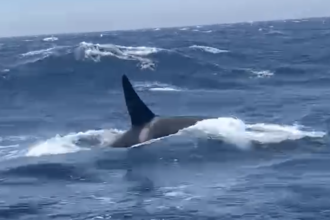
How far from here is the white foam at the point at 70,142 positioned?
2625 centimetres

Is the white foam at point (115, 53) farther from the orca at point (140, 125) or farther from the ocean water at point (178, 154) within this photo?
the orca at point (140, 125)

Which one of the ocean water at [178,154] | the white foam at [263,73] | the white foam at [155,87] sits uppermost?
the white foam at [263,73]

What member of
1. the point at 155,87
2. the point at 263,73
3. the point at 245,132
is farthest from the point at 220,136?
the point at 263,73

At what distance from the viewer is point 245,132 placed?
26.4m

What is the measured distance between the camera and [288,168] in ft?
66.5

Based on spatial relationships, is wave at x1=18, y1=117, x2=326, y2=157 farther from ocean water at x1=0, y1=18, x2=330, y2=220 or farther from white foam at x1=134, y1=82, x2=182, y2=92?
white foam at x1=134, y1=82, x2=182, y2=92

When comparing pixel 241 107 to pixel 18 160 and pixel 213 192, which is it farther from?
pixel 213 192

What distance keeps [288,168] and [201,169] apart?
8.13ft

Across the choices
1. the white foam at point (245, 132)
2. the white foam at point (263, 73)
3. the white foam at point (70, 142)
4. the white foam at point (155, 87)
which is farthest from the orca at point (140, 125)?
the white foam at point (263, 73)

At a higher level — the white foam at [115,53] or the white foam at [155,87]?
the white foam at [115,53]

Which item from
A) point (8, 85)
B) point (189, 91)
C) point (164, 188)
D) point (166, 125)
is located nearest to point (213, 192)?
point (164, 188)

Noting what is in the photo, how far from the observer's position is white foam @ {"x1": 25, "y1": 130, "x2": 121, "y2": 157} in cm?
2625

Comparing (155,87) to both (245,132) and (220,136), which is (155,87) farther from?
(220,136)

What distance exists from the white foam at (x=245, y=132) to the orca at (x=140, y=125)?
2.67ft
